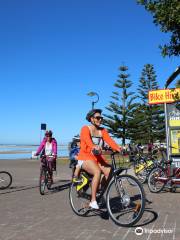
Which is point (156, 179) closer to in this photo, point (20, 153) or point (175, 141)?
point (175, 141)

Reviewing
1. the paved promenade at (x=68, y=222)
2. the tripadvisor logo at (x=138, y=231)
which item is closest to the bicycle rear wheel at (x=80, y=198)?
the paved promenade at (x=68, y=222)

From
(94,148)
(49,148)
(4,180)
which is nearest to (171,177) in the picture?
(49,148)

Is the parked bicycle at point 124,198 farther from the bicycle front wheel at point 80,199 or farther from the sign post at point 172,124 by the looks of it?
the sign post at point 172,124

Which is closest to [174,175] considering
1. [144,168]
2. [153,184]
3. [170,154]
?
[153,184]

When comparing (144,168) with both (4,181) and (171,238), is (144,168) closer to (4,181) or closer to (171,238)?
(4,181)

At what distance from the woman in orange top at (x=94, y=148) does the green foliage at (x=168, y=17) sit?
3549mm

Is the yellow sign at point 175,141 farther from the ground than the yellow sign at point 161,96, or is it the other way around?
the yellow sign at point 161,96

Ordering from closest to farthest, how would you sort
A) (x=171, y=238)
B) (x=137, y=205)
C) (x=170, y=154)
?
(x=171, y=238)
(x=137, y=205)
(x=170, y=154)

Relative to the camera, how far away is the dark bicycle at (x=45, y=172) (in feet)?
35.4

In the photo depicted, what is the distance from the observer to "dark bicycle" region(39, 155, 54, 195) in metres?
10.8

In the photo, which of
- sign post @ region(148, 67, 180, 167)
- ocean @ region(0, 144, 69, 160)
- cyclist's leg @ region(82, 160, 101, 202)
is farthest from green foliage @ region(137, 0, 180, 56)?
ocean @ region(0, 144, 69, 160)

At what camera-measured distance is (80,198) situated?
723 cm

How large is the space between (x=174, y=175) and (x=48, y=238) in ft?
19.3

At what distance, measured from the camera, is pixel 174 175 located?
10789mm
